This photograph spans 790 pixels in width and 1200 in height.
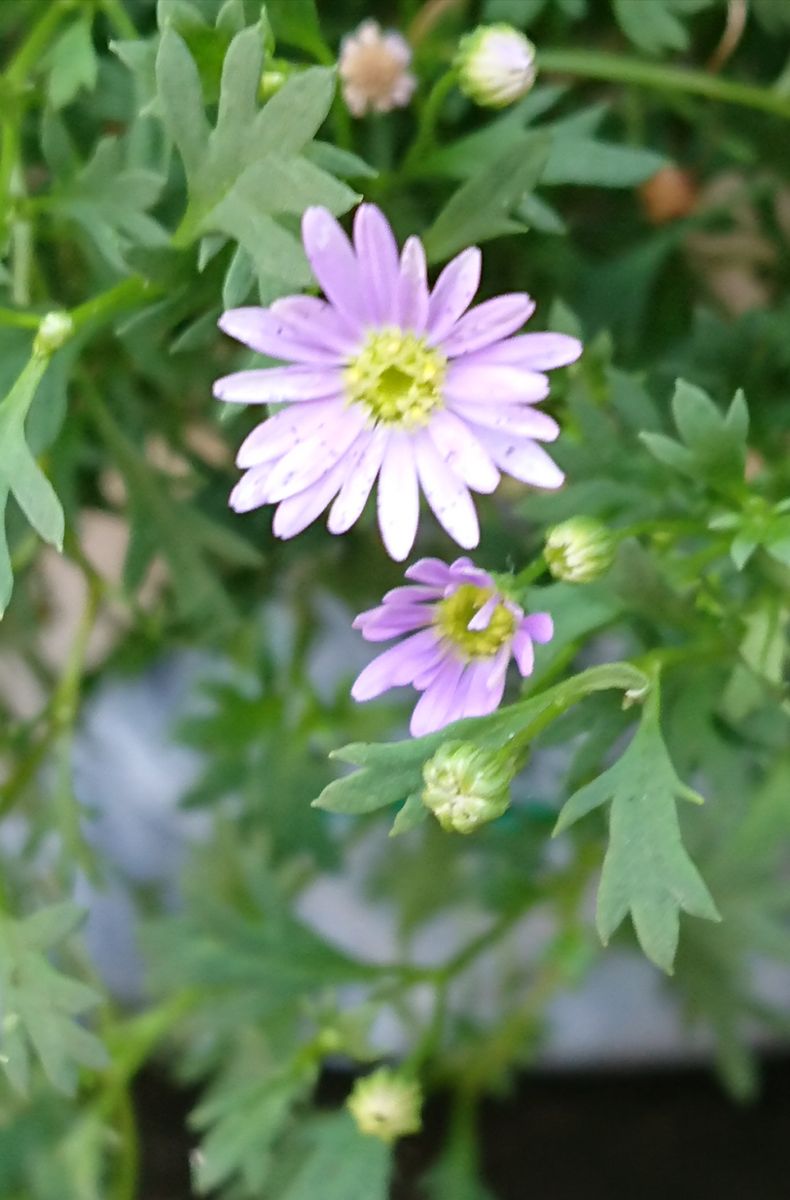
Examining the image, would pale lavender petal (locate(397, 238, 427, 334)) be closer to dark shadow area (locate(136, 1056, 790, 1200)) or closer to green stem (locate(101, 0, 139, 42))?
green stem (locate(101, 0, 139, 42))

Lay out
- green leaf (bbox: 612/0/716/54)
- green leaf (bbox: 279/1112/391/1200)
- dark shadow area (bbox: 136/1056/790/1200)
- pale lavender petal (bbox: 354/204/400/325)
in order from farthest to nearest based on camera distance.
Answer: dark shadow area (bbox: 136/1056/790/1200) → green leaf (bbox: 279/1112/391/1200) → green leaf (bbox: 612/0/716/54) → pale lavender petal (bbox: 354/204/400/325)

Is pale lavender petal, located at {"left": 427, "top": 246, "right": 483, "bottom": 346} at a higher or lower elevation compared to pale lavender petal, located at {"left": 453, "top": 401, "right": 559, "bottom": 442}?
higher

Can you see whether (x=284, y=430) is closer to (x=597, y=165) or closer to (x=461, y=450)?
(x=461, y=450)

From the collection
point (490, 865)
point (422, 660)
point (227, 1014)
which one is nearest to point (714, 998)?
point (490, 865)

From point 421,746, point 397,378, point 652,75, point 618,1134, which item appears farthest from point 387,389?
point 618,1134

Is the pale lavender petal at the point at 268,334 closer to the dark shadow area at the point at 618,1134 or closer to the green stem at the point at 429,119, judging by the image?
the green stem at the point at 429,119

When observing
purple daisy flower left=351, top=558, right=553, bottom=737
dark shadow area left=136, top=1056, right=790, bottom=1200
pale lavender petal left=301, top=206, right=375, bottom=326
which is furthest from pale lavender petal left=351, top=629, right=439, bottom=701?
dark shadow area left=136, top=1056, right=790, bottom=1200

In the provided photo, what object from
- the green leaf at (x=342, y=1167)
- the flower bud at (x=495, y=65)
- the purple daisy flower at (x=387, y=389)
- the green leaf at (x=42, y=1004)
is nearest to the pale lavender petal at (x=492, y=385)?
the purple daisy flower at (x=387, y=389)

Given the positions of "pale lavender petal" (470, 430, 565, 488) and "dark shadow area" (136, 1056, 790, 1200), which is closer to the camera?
"pale lavender petal" (470, 430, 565, 488)
